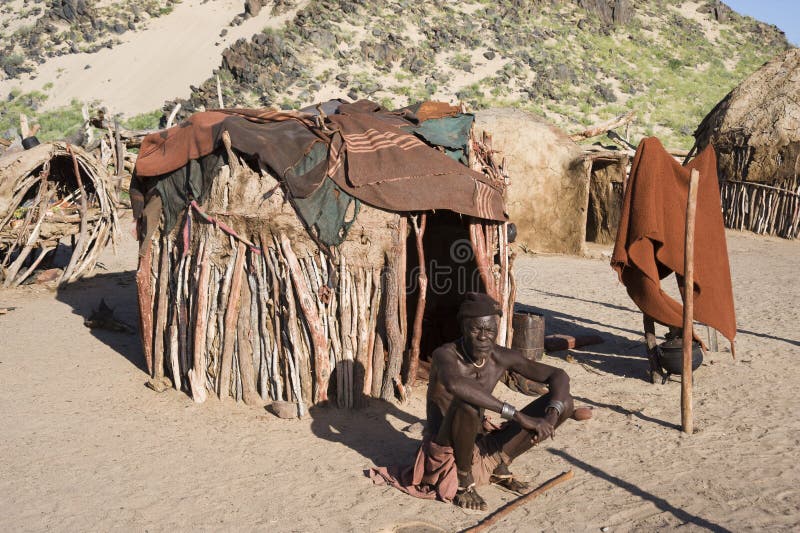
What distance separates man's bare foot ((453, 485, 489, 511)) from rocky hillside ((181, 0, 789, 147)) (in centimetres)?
2516

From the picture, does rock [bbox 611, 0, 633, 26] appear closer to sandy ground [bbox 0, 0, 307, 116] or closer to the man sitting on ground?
sandy ground [bbox 0, 0, 307, 116]

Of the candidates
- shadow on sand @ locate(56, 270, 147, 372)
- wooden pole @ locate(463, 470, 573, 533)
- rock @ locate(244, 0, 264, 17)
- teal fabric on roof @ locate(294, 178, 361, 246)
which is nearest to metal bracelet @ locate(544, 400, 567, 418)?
wooden pole @ locate(463, 470, 573, 533)

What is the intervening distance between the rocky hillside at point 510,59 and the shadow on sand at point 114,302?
1884cm

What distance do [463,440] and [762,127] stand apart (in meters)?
13.7

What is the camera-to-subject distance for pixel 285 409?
5848mm

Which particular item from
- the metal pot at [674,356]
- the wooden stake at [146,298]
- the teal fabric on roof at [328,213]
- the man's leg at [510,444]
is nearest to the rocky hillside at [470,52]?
the metal pot at [674,356]

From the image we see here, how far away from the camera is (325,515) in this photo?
429cm

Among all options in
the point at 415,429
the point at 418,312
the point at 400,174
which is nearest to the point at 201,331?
the point at 418,312

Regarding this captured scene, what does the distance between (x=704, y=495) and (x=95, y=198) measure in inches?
399

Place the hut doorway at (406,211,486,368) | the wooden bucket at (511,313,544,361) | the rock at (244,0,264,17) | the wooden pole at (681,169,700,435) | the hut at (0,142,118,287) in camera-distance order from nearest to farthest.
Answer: the wooden pole at (681,169,700,435)
the wooden bucket at (511,313,544,361)
the hut doorway at (406,211,486,368)
the hut at (0,142,118,287)
the rock at (244,0,264,17)

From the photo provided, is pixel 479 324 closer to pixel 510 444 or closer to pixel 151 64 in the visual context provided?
pixel 510 444

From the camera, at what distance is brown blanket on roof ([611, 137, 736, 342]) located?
20.4 feet

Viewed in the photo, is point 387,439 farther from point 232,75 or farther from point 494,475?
point 232,75

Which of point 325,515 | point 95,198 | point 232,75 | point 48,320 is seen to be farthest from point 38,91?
point 325,515
